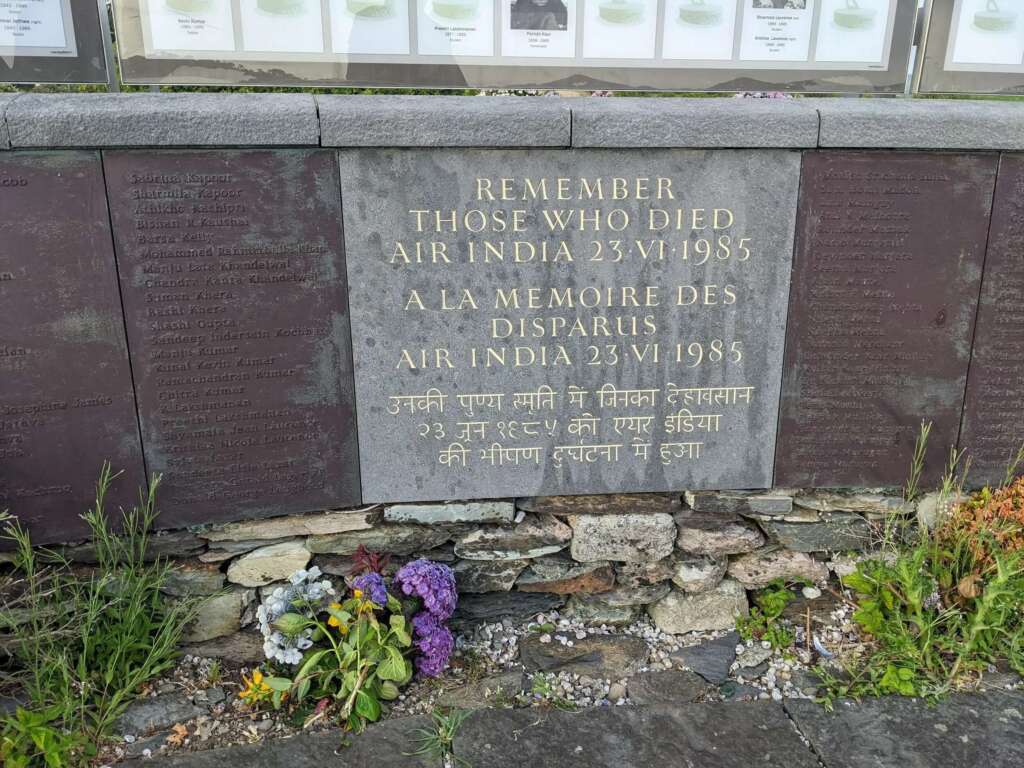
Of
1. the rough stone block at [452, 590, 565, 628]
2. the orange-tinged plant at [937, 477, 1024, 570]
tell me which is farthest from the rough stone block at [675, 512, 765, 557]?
the orange-tinged plant at [937, 477, 1024, 570]

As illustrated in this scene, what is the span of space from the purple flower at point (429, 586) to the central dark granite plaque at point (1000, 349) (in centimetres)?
219

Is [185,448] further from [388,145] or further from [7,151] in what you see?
[388,145]

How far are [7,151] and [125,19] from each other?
2.11ft

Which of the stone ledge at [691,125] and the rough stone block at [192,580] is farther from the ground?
the stone ledge at [691,125]

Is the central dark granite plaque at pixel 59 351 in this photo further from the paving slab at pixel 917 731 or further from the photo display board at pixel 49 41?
the paving slab at pixel 917 731

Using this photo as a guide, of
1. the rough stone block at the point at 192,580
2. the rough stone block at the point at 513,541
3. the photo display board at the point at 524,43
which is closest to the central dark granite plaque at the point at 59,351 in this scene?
the rough stone block at the point at 192,580

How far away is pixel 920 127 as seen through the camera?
3.00 m

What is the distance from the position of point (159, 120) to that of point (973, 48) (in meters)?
3.07

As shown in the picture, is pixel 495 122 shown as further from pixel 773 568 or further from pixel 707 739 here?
pixel 707 739

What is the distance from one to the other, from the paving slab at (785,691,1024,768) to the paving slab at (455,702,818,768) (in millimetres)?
105

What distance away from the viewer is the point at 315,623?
2.93 m

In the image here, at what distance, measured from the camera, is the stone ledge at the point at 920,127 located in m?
2.99

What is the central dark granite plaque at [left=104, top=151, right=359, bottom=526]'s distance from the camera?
9.15ft

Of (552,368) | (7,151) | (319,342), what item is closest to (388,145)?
(319,342)
